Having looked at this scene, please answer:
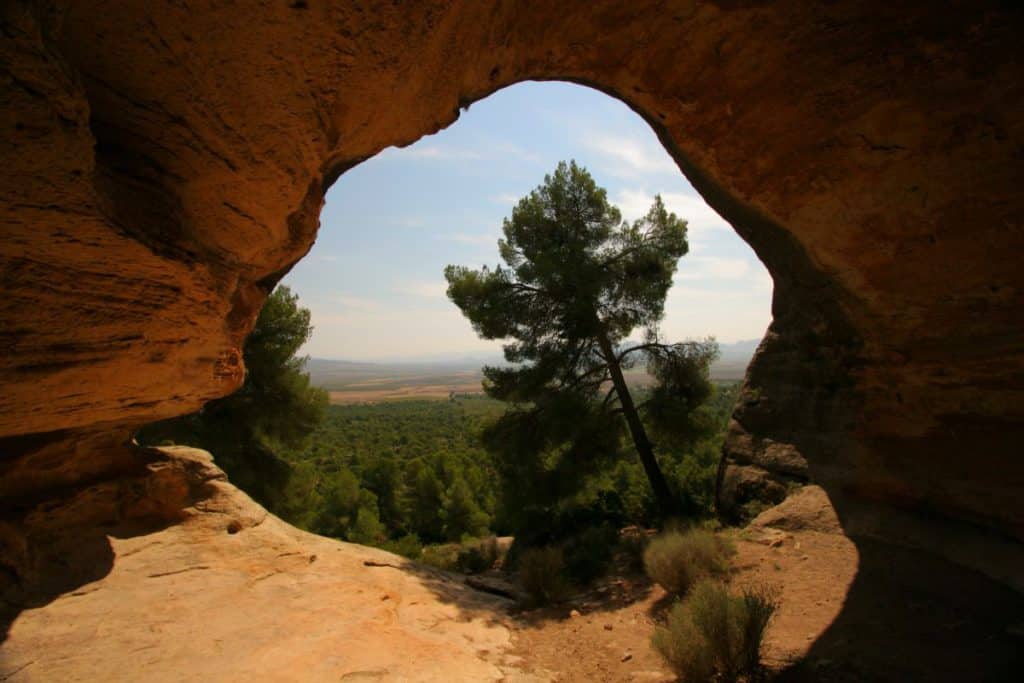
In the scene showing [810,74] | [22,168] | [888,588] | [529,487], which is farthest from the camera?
[529,487]

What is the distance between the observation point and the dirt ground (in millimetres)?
3665

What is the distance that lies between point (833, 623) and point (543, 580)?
3682 millimetres

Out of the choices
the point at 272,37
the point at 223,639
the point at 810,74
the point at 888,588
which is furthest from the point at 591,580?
the point at 272,37

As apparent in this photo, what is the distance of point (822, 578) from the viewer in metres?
Answer: 5.61

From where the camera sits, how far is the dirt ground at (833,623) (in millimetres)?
3665

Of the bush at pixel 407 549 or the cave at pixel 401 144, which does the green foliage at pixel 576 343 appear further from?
the cave at pixel 401 144

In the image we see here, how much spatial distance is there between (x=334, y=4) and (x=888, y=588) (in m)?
7.51

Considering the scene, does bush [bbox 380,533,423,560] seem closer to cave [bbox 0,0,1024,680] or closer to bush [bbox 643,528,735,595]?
cave [bbox 0,0,1024,680]

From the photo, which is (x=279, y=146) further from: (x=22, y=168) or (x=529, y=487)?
(x=529, y=487)

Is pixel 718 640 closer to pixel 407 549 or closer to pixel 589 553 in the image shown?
pixel 589 553

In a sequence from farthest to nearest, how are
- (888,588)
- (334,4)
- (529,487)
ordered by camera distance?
(529,487)
(888,588)
(334,4)

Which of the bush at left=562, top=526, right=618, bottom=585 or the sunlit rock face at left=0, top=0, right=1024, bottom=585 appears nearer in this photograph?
the sunlit rock face at left=0, top=0, right=1024, bottom=585

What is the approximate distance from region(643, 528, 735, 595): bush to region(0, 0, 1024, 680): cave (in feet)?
7.68

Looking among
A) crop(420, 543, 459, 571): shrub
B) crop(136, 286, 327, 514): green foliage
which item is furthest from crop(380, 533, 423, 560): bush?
crop(136, 286, 327, 514): green foliage
